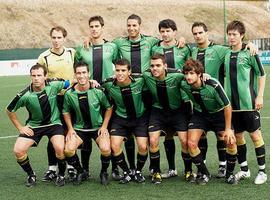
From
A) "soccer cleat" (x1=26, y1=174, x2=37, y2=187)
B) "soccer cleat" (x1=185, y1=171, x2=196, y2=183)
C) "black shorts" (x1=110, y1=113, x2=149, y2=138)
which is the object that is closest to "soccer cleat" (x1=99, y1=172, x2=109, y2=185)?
"black shorts" (x1=110, y1=113, x2=149, y2=138)

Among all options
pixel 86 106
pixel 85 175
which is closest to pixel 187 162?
pixel 85 175

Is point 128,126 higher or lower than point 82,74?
lower

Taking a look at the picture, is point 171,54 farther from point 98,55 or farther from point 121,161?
point 121,161

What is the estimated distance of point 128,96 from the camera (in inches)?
259

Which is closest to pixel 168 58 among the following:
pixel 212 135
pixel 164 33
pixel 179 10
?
pixel 164 33

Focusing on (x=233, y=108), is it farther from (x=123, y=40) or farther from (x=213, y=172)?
(x=123, y=40)

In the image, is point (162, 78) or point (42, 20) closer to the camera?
point (162, 78)

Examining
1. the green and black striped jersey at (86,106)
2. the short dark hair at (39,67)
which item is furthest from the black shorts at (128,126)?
the short dark hair at (39,67)

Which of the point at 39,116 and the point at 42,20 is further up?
the point at 42,20

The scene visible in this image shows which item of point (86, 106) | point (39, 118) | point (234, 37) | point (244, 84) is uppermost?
point (234, 37)

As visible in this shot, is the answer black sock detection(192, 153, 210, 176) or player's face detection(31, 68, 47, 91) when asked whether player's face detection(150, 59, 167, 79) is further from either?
player's face detection(31, 68, 47, 91)

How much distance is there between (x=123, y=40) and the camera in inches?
278

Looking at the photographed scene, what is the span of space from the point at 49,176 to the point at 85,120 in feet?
2.75

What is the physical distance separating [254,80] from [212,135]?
11.1 ft
